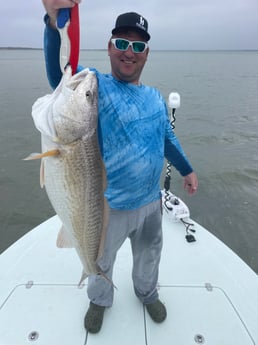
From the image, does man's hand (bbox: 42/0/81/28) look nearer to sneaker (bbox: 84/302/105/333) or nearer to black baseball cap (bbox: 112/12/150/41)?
black baseball cap (bbox: 112/12/150/41)

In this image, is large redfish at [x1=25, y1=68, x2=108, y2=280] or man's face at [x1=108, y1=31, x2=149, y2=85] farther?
man's face at [x1=108, y1=31, x2=149, y2=85]

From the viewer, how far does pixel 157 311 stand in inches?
108

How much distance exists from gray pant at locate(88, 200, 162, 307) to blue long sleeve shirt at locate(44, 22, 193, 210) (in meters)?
0.14

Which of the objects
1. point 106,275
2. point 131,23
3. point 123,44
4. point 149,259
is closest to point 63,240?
point 106,275

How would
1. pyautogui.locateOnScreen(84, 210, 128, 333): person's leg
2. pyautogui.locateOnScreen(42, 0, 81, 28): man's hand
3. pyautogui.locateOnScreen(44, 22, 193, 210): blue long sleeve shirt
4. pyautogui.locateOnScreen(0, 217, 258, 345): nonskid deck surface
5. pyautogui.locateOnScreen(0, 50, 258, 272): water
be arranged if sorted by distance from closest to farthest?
pyautogui.locateOnScreen(42, 0, 81, 28): man's hand, pyautogui.locateOnScreen(44, 22, 193, 210): blue long sleeve shirt, pyautogui.locateOnScreen(84, 210, 128, 333): person's leg, pyautogui.locateOnScreen(0, 217, 258, 345): nonskid deck surface, pyautogui.locateOnScreen(0, 50, 258, 272): water

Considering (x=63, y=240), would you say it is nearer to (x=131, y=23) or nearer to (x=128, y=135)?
(x=128, y=135)

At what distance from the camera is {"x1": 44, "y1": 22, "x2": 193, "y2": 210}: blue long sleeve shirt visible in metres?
2.15

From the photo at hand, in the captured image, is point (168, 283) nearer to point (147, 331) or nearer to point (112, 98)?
point (147, 331)

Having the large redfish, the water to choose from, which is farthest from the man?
the water

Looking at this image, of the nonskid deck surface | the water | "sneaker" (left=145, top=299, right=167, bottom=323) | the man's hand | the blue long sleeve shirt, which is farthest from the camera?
the water

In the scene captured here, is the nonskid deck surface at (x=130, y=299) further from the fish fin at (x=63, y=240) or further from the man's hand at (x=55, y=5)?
the man's hand at (x=55, y=5)

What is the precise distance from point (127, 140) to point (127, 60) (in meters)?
0.63

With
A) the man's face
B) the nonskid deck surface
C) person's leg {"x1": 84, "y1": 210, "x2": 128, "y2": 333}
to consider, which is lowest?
the nonskid deck surface

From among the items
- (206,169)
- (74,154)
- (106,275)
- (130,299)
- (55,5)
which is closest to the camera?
(55,5)
